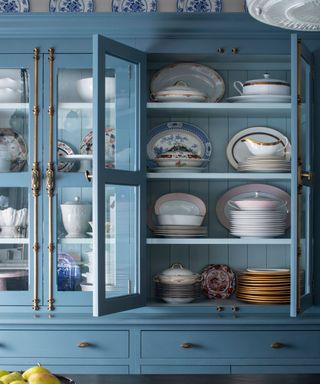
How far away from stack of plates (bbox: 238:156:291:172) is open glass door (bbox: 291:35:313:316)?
0.12 metres

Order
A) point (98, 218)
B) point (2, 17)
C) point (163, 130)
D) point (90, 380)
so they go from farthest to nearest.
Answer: point (163, 130), point (2, 17), point (98, 218), point (90, 380)

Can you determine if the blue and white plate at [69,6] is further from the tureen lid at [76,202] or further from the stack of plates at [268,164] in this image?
the stack of plates at [268,164]

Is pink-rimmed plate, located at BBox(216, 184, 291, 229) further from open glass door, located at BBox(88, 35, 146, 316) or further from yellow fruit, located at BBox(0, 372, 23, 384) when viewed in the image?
yellow fruit, located at BBox(0, 372, 23, 384)

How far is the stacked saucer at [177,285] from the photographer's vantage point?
10.5 ft

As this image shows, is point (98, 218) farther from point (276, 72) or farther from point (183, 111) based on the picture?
point (276, 72)

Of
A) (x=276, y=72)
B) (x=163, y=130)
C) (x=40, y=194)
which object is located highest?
(x=276, y=72)

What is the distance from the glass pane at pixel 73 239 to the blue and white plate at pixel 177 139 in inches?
17.3

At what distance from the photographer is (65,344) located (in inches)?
119

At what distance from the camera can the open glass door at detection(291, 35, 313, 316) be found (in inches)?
111

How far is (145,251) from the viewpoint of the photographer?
3.12m

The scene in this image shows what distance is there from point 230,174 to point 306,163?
0.33m

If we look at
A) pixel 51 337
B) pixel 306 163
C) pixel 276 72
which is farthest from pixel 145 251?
pixel 276 72

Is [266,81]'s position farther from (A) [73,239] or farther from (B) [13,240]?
(B) [13,240]

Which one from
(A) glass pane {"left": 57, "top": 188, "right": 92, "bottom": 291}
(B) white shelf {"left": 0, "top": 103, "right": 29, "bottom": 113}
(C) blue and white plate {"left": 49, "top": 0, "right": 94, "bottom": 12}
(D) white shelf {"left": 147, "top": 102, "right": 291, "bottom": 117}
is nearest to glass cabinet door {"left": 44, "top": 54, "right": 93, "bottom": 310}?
(A) glass pane {"left": 57, "top": 188, "right": 92, "bottom": 291}
